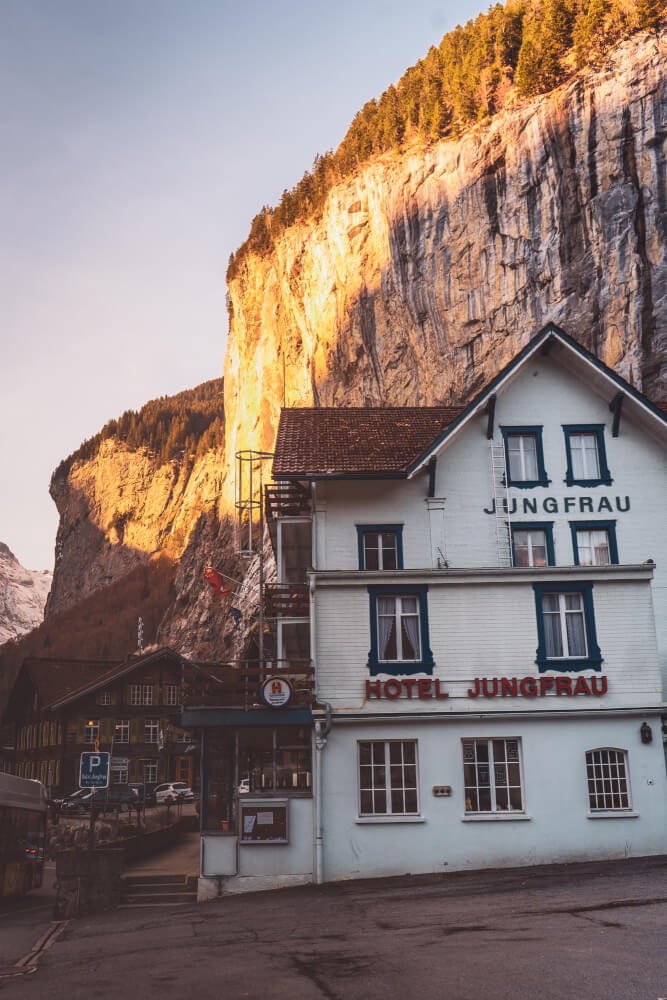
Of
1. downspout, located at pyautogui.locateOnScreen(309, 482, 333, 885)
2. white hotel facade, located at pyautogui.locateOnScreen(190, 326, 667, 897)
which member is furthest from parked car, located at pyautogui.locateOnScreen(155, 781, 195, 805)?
downspout, located at pyautogui.locateOnScreen(309, 482, 333, 885)

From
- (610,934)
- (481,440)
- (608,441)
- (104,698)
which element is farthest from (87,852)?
(104,698)

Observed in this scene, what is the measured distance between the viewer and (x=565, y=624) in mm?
22078

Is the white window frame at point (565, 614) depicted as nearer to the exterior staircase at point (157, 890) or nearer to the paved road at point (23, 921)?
the exterior staircase at point (157, 890)

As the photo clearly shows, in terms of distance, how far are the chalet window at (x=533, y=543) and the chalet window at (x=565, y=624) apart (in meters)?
3.47

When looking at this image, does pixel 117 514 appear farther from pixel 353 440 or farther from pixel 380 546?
pixel 380 546

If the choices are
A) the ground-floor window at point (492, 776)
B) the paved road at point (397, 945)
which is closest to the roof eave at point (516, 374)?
the ground-floor window at point (492, 776)

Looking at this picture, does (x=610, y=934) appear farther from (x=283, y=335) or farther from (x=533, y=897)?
(x=283, y=335)

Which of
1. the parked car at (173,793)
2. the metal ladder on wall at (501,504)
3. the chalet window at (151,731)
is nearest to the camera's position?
the metal ladder on wall at (501,504)

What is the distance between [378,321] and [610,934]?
5864 cm

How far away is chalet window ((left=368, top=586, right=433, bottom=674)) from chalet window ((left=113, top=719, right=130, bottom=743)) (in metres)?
39.0

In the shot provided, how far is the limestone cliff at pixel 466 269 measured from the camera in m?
50.3

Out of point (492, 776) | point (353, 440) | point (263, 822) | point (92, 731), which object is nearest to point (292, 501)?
point (353, 440)

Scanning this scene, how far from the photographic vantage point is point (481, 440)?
26359 millimetres

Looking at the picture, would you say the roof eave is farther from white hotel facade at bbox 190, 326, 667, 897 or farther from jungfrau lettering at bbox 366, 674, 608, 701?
jungfrau lettering at bbox 366, 674, 608, 701
